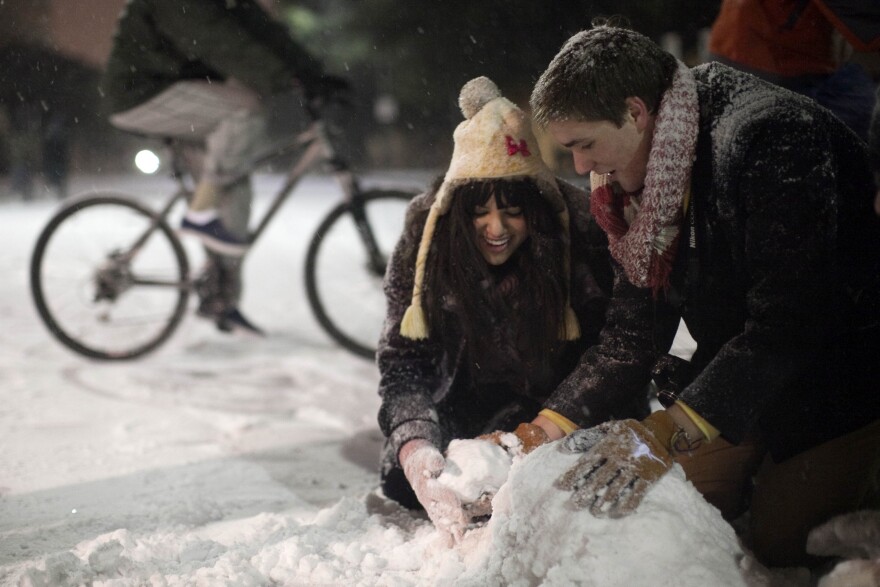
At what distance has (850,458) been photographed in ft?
6.13

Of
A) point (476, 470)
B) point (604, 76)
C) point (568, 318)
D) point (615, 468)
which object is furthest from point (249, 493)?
point (604, 76)

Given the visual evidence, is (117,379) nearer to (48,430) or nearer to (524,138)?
(48,430)

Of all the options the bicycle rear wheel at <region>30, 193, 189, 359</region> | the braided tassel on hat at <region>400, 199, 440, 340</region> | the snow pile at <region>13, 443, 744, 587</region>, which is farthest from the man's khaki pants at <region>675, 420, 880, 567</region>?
the bicycle rear wheel at <region>30, 193, 189, 359</region>

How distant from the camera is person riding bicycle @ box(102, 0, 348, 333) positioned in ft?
12.6

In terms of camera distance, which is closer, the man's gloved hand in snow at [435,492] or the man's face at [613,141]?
the man's face at [613,141]

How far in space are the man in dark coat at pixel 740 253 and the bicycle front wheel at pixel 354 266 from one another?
86.7 inches

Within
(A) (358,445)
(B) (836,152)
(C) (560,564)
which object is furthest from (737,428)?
(A) (358,445)

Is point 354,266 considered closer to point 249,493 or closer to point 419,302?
point 249,493

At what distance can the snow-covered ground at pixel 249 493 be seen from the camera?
1661 mm

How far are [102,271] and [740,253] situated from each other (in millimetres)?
3589

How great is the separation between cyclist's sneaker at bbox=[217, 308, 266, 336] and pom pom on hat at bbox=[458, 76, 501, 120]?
271 centimetres

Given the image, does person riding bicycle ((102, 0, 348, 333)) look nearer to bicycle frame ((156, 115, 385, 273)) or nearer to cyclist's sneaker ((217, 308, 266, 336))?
bicycle frame ((156, 115, 385, 273))

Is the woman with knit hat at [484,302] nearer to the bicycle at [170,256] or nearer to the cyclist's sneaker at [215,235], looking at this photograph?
the bicycle at [170,256]

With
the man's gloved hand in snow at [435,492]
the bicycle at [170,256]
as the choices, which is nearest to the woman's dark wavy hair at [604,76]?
the man's gloved hand in snow at [435,492]
